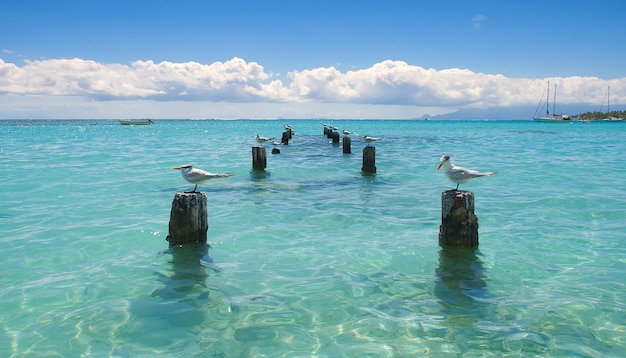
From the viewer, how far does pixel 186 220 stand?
849 centimetres

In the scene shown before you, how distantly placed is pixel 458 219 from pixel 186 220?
466 cm

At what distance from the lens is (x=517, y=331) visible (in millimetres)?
5555

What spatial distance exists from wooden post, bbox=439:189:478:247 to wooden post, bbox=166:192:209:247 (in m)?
4.17

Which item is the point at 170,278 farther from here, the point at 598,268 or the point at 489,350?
the point at 598,268

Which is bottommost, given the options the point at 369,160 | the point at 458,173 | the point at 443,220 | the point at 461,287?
the point at 461,287

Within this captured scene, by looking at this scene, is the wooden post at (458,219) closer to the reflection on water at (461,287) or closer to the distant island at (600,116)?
the reflection on water at (461,287)

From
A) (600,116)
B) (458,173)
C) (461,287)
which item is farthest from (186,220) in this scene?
(600,116)

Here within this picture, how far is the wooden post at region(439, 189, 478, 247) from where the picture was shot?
8195 mm

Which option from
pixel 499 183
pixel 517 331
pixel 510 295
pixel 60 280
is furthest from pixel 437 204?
pixel 60 280

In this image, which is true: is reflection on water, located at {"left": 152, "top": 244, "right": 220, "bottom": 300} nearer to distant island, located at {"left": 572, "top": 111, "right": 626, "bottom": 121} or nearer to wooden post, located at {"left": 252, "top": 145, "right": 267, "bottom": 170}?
wooden post, located at {"left": 252, "top": 145, "right": 267, "bottom": 170}

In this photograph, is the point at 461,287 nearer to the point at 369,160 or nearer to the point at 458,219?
the point at 458,219

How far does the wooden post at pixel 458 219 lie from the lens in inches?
323

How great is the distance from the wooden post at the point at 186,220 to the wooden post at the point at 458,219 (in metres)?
4.17

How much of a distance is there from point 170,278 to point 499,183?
13272mm
